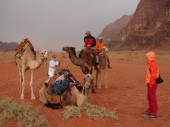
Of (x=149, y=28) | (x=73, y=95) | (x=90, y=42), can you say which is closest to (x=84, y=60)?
(x=90, y=42)

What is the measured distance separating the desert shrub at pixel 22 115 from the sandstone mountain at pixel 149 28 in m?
84.9

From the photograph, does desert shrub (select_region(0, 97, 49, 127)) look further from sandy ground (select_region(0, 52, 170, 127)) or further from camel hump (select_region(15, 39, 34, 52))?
camel hump (select_region(15, 39, 34, 52))

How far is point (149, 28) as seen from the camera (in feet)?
352

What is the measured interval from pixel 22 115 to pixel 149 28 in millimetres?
101320

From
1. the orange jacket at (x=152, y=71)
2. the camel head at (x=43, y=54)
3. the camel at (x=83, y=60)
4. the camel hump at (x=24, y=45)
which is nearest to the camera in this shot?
the orange jacket at (x=152, y=71)

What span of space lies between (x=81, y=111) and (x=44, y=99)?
65.7 inches

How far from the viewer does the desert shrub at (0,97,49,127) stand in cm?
869

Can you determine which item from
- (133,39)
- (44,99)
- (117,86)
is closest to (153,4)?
(133,39)

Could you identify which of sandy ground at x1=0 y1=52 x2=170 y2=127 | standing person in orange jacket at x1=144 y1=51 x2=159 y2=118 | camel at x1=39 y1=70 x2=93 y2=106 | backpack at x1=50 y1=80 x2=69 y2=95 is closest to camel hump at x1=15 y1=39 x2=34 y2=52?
sandy ground at x1=0 y1=52 x2=170 y2=127

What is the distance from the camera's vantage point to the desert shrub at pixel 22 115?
28.5ft

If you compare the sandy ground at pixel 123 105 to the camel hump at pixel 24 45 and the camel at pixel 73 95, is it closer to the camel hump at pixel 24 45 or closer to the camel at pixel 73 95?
the camel at pixel 73 95

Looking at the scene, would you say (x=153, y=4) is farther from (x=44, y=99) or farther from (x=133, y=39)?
(x=44, y=99)

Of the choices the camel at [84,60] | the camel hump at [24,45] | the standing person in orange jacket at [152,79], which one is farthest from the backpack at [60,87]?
the camel at [84,60]

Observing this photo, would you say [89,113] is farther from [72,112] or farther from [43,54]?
[43,54]
